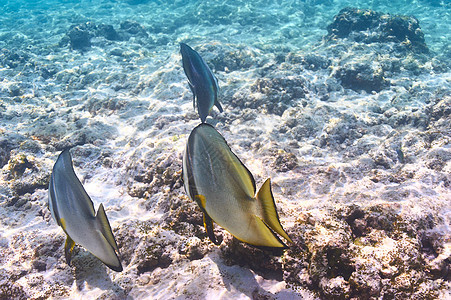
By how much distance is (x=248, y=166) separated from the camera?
12.1ft

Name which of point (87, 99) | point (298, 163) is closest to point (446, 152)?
point (298, 163)

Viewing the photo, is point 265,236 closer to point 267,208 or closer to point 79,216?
point 267,208

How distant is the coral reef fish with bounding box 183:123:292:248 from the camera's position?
1100 mm

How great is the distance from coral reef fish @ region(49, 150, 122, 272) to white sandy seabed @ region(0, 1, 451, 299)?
2.57 ft

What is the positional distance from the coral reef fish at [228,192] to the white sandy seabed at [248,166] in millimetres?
1110

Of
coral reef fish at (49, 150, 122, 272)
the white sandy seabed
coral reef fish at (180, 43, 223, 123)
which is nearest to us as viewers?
coral reef fish at (49, 150, 122, 272)

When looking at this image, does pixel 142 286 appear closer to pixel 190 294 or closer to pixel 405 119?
pixel 190 294

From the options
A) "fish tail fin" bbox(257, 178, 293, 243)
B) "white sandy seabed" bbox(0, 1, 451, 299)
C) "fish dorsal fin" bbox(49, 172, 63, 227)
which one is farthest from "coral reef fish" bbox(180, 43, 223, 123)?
"fish tail fin" bbox(257, 178, 293, 243)

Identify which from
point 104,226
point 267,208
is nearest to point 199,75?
point 104,226

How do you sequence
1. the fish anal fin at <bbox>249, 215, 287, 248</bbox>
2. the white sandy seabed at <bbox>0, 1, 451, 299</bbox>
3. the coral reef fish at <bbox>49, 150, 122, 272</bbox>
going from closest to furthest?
1. the fish anal fin at <bbox>249, 215, 287, 248</bbox>
2. the coral reef fish at <bbox>49, 150, 122, 272</bbox>
3. the white sandy seabed at <bbox>0, 1, 451, 299</bbox>

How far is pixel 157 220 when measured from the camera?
9.90ft

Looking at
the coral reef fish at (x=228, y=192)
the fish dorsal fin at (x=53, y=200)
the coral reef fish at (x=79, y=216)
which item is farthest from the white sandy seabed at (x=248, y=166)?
the coral reef fish at (x=228, y=192)

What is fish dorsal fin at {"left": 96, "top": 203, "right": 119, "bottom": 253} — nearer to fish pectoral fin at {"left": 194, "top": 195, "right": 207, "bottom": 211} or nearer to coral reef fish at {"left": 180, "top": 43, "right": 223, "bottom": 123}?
fish pectoral fin at {"left": 194, "top": 195, "right": 207, "bottom": 211}

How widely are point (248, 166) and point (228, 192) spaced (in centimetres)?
260
